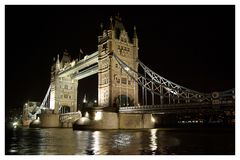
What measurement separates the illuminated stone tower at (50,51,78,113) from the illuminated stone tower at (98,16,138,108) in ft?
71.4

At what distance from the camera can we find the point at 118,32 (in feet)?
144

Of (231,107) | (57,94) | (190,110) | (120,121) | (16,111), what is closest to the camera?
(231,107)

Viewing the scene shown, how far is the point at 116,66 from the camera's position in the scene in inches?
A: 1647

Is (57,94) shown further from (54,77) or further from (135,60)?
(135,60)

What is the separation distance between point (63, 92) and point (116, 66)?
1002 inches

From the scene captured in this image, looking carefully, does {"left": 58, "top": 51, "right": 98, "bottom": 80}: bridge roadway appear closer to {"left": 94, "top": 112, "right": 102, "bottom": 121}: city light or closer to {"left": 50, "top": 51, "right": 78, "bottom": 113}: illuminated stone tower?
{"left": 50, "top": 51, "right": 78, "bottom": 113}: illuminated stone tower

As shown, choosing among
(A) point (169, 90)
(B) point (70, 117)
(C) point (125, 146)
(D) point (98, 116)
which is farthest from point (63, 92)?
(C) point (125, 146)

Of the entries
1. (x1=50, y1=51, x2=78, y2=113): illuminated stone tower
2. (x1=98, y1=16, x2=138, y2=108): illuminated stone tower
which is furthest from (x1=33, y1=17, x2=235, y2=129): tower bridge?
(x1=50, y1=51, x2=78, y2=113): illuminated stone tower

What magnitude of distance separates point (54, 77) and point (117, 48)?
29.1m

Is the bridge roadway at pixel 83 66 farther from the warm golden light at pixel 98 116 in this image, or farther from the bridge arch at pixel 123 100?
the warm golden light at pixel 98 116

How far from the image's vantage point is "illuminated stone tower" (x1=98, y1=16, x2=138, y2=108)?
40.9 meters

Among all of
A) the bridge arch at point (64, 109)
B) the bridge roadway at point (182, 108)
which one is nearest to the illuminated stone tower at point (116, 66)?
the bridge roadway at point (182, 108)

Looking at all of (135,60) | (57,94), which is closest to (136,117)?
(135,60)

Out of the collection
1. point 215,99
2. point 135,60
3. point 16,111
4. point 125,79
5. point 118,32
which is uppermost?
point 118,32
